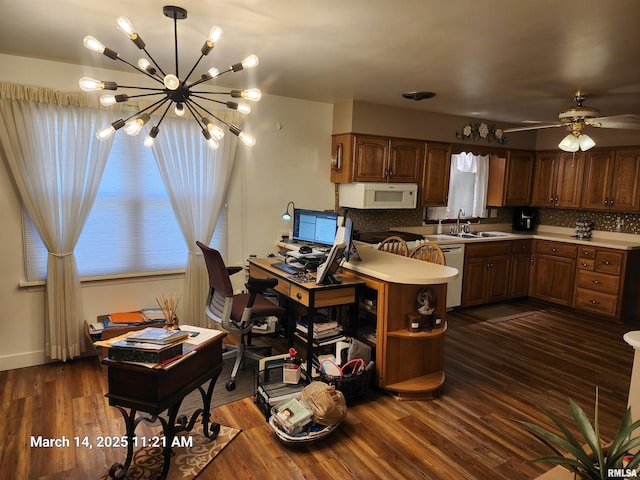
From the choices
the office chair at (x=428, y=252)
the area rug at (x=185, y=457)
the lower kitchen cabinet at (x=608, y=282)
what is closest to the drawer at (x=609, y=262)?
the lower kitchen cabinet at (x=608, y=282)

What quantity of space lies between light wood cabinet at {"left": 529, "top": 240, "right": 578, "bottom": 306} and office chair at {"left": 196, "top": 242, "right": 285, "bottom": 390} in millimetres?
4008

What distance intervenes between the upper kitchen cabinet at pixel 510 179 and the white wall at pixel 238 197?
2562mm

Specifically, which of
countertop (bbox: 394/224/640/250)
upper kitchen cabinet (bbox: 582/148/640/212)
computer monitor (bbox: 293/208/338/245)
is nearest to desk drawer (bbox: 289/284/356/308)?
computer monitor (bbox: 293/208/338/245)

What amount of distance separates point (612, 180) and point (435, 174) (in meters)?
2.19

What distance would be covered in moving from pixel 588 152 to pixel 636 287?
1.78 m

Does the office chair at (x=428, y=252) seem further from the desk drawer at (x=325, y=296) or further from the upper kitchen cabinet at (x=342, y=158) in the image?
the upper kitchen cabinet at (x=342, y=158)

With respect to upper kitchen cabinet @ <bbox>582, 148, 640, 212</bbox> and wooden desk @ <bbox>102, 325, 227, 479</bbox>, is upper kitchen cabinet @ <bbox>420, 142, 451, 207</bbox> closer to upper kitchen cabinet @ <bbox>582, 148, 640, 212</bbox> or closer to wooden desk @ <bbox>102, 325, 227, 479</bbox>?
upper kitchen cabinet @ <bbox>582, 148, 640, 212</bbox>

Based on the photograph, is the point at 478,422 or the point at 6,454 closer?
the point at 6,454

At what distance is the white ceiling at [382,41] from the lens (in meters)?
2.12

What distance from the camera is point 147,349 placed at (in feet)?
6.42

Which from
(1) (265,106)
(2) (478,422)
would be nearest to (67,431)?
(2) (478,422)

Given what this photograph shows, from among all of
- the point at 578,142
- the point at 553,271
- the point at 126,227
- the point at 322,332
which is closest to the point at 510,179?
the point at 553,271

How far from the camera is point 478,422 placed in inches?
109

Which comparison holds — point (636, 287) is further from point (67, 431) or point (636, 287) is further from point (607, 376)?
point (67, 431)
